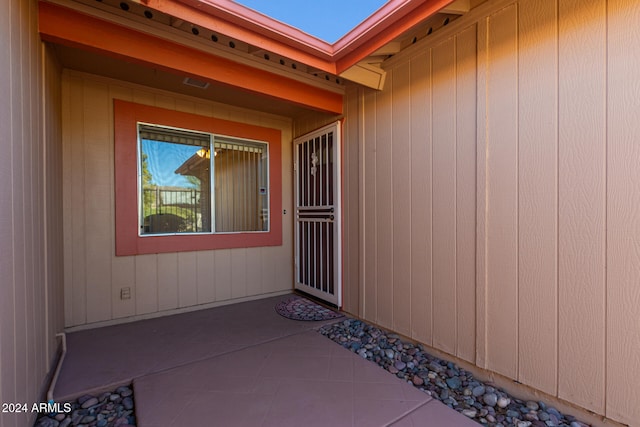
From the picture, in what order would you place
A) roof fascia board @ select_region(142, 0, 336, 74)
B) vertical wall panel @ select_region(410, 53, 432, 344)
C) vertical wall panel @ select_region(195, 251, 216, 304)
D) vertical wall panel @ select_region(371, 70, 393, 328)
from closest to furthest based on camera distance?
roof fascia board @ select_region(142, 0, 336, 74) < vertical wall panel @ select_region(410, 53, 432, 344) < vertical wall panel @ select_region(371, 70, 393, 328) < vertical wall panel @ select_region(195, 251, 216, 304)

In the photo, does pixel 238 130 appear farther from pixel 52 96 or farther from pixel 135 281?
pixel 135 281

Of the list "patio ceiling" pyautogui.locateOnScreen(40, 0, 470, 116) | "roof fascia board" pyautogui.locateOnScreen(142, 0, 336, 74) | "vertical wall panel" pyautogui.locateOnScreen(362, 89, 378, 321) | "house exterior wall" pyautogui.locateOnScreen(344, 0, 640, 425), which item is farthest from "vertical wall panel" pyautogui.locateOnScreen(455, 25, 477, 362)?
"roof fascia board" pyautogui.locateOnScreen(142, 0, 336, 74)

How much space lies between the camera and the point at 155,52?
2180 mm

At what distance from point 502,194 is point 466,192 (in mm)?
245

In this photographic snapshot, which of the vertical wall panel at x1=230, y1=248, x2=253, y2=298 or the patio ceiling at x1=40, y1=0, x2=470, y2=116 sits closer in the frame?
the patio ceiling at x1=40, y1=0, x2=470, y2=116

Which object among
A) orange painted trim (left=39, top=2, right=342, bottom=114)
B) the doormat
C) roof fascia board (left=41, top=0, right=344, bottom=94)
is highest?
roof fascia board (left=41, top=0, right=344, bottom=94)

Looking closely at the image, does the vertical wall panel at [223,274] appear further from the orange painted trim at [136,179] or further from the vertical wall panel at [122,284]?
the vertical wall panel at [122,284]

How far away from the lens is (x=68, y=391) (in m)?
1.84

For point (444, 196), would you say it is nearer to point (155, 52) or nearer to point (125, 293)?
point (155, 52)

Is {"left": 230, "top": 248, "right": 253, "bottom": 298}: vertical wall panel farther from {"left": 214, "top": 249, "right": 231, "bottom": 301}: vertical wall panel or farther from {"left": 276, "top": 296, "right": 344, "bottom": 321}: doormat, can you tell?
{"left": 276, "top": 296, "right": 344, "bottom": 321}: doormat

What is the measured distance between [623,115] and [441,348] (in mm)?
1853

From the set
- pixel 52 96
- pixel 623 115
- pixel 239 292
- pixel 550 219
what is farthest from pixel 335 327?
pixel 52 96

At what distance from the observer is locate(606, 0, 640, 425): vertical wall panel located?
1.44 metres

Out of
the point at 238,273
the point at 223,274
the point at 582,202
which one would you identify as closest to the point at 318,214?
the point at 238,273
